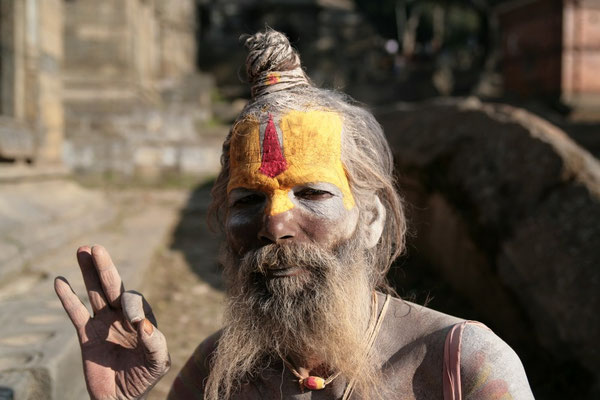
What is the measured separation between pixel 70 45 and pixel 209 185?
405 centimetres

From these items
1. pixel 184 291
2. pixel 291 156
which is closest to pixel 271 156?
pixel 291 156

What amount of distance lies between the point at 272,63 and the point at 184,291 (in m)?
3.50

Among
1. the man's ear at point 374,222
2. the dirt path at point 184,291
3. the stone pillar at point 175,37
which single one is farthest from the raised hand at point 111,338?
the stone pillar at point 175,37

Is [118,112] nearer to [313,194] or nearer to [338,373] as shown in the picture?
[313,194]

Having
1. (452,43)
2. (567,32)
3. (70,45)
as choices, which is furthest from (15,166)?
(452,43)

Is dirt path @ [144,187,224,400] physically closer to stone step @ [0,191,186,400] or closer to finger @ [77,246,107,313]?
stone step @ [0,191,186,400]

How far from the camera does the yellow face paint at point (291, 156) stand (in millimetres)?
1834

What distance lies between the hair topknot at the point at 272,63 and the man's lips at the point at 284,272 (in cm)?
59

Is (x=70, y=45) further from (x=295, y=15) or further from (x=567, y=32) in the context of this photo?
(x=295, y=15)

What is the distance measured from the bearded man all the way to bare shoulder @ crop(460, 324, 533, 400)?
0.01m

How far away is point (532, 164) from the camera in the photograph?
3859 millimetres

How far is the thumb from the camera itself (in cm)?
170

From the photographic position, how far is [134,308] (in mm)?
1727

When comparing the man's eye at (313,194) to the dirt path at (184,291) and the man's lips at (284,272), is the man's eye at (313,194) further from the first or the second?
the dirt path at (184,291)
